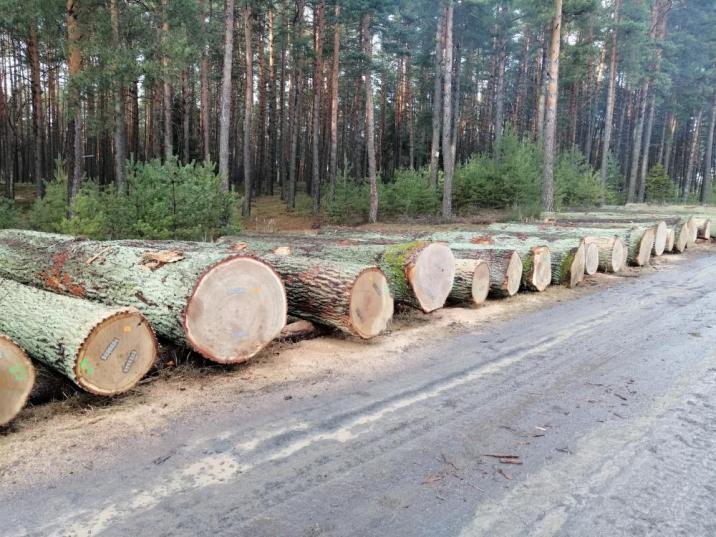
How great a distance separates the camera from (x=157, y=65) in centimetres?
1177

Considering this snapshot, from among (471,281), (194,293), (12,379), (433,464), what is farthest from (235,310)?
(471,281)

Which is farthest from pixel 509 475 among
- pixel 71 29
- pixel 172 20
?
pixel 172 20

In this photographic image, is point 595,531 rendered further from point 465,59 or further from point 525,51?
point 525,51

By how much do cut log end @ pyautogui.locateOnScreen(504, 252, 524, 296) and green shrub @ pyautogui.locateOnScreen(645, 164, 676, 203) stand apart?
30.9 m

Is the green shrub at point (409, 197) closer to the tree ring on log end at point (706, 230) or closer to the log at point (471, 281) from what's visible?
the tree ring on log end at point (706, 230)

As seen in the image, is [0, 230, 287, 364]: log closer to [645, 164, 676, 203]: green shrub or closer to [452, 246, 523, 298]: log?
[452, 246, 523, 298]: log

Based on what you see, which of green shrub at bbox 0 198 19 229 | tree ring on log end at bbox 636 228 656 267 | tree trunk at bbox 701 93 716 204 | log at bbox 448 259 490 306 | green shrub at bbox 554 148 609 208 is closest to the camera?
log at bbox 448 259 490 306

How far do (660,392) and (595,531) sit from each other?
2263 millimetres

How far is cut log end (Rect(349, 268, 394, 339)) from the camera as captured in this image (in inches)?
215

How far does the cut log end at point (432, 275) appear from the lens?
659 centimetres

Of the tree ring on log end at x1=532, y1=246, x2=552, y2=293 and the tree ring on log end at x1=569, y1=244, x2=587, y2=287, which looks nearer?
the tree ring on log end at x1=532, y1=246, x2=552, y2=293

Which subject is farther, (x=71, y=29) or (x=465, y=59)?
(x=465, y=59)

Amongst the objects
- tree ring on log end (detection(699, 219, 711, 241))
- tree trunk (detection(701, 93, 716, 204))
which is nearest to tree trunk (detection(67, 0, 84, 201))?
tree ring on log end (detection(699, 219, 711, 241))

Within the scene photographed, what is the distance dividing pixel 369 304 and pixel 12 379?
3337mm
